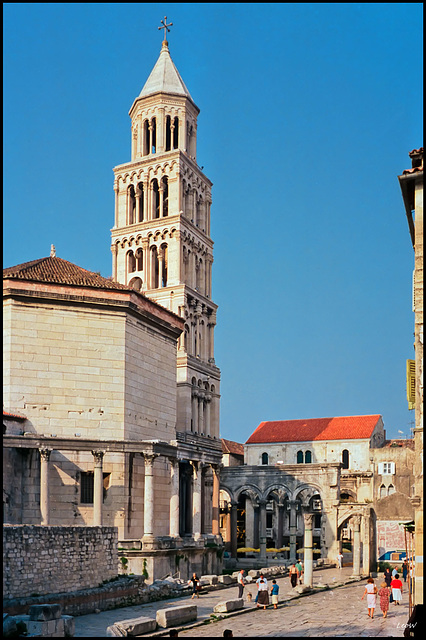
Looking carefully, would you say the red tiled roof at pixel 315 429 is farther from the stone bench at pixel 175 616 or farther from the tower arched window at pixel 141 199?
the stone bench at pixel 175 616

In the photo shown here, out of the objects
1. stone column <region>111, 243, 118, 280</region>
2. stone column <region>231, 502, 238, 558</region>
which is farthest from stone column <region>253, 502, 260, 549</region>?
stone column <region>111, 243, 118, 280</region>

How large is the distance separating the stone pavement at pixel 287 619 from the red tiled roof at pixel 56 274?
15317 mm

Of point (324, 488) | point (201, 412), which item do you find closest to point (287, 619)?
point (324, 488)

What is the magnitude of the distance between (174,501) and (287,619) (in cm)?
1370

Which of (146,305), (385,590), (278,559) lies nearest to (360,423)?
(278,559)

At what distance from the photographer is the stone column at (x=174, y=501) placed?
3856 cm

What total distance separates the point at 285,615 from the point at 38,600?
346 inches

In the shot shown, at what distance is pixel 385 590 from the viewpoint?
2598 cm

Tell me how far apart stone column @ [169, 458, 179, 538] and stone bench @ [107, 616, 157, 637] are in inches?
607

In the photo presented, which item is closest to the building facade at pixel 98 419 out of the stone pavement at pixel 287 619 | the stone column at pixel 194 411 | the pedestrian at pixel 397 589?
the stone pavement at pixel 287 619

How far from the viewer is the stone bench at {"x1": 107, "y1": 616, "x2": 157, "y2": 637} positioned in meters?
21.2

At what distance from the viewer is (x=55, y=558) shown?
25.5m

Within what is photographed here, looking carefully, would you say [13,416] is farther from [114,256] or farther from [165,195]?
[165,195]

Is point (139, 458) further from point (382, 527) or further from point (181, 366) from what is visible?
point (382, 527)
